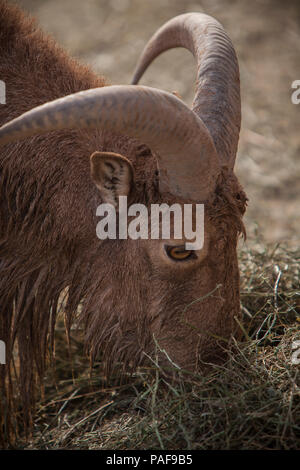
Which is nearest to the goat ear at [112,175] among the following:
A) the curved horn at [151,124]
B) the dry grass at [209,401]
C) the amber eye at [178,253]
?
the curved horn at [151,124]

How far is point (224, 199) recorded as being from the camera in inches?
134

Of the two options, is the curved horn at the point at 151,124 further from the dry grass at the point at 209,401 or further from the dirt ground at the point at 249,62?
the dirt ground at the point at 249,62

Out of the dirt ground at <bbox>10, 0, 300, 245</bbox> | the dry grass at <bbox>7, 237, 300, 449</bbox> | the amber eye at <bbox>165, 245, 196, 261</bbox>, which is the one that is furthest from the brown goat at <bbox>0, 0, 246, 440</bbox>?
the dirt ground at <bbox>10, 0, 300, 245</bbox>

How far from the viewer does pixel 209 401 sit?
3242mm

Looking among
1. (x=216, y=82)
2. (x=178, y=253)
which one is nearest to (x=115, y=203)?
(x=178, y=253)

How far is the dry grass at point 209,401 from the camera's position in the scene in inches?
122

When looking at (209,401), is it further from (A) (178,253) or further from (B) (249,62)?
(B) (249,62)

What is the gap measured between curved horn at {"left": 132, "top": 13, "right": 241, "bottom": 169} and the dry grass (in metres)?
1.28

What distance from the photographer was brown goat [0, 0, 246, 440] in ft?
11.1

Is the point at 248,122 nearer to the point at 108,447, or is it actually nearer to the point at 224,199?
the point at 224,199

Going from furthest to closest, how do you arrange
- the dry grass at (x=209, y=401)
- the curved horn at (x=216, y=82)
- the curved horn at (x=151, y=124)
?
the curved horn at (x=216, y=82) < the dry grass at (x=209, y=401) < the curved horn at (x=151, y=124)

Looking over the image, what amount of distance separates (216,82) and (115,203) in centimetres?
109

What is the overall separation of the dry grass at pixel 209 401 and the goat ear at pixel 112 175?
115 cm

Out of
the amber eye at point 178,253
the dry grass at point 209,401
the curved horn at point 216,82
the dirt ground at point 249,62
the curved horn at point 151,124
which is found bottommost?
the dry grass at point 209,401
